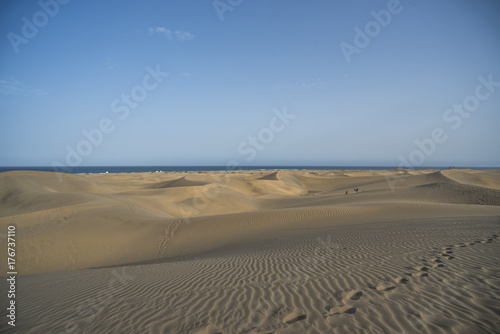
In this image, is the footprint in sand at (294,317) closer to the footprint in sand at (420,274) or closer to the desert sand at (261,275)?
the desert sand at (261,275)

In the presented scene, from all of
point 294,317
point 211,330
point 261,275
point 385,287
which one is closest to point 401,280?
point 385,287

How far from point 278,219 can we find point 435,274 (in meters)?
10.4

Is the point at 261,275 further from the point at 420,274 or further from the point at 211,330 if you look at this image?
the point at 420,274

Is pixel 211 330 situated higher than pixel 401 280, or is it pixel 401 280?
pixel 401 280

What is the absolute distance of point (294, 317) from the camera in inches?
149

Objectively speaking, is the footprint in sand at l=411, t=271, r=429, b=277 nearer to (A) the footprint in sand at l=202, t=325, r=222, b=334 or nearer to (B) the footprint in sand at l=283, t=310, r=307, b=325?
(B) the footprint in sand at l=283, t=310, r=307, b=325

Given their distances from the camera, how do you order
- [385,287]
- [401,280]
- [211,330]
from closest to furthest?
[211,330] < [385,287] < [401,280]

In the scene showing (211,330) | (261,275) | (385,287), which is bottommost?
(261,275)

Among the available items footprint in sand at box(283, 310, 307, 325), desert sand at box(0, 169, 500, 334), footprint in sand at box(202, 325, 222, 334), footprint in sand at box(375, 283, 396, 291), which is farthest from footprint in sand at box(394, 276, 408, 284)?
footprint in sand at box(202, 325, 222, 334)

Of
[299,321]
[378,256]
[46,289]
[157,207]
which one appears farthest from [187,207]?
[299,321]

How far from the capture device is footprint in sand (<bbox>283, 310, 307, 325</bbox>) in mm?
3707

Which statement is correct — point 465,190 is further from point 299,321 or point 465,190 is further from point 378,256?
point 299,321

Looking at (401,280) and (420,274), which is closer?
(401,280)

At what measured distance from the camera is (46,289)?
6.10m
